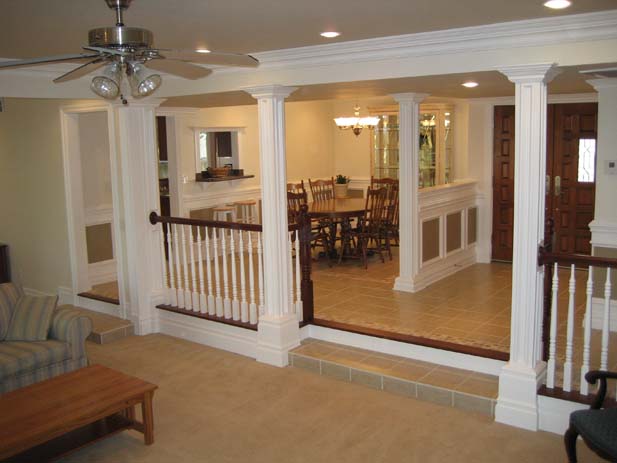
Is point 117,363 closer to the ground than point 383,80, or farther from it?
closer to the ground

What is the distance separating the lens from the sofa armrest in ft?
15.9

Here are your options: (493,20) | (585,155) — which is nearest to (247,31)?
(493,20)

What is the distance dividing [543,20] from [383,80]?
1.27 meters

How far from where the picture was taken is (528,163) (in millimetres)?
3996

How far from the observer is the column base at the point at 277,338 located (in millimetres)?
5332

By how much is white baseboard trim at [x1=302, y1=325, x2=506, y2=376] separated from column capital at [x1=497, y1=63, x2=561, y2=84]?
6.42 feet

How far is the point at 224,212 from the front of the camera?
8797mm

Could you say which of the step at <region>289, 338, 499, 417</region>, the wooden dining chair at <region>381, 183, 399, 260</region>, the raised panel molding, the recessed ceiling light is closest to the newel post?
the step at <region>289, 338, 499, 417</region>

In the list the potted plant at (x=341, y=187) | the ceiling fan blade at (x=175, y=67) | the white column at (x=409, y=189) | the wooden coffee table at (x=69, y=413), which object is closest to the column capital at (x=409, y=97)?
the white column at (x=409, y=189)

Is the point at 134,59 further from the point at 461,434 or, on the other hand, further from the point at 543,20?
the point at 461,434

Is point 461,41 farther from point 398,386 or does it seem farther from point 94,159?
point 94,159

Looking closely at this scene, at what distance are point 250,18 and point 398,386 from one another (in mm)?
2750

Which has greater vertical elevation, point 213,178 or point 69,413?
point 213,178

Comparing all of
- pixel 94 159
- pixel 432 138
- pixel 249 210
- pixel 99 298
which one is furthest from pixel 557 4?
pixel 249 210
